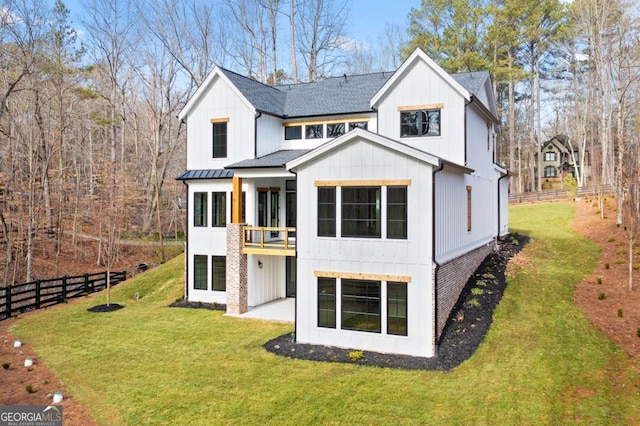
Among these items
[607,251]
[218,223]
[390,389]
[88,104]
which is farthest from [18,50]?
[607,251]

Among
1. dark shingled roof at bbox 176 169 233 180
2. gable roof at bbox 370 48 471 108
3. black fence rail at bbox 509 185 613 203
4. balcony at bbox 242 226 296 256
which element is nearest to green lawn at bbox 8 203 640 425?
balcony at bbox 242 226 296 256

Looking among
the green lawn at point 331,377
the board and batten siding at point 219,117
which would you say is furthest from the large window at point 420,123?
the green lawn at point 331,377

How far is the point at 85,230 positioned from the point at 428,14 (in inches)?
1287

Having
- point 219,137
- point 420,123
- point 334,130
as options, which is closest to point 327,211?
point 420,123

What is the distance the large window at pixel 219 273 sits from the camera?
18.0 meters

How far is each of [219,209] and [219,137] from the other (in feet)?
9.76

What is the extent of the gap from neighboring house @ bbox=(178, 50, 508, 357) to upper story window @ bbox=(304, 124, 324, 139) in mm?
53

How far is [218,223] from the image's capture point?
59.7 feet

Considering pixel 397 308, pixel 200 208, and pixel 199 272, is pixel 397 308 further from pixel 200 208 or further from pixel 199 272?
pixel 200 208

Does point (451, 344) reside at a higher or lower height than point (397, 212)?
lower

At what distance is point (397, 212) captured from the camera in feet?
40.1

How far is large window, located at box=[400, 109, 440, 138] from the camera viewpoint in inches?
616

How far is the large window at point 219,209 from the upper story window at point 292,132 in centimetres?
374

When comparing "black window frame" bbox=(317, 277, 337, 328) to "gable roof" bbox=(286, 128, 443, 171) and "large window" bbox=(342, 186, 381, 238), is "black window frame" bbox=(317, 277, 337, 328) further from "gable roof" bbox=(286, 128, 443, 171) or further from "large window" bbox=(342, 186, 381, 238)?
"gable roof" bbox=(286, 128, 443, 171)
